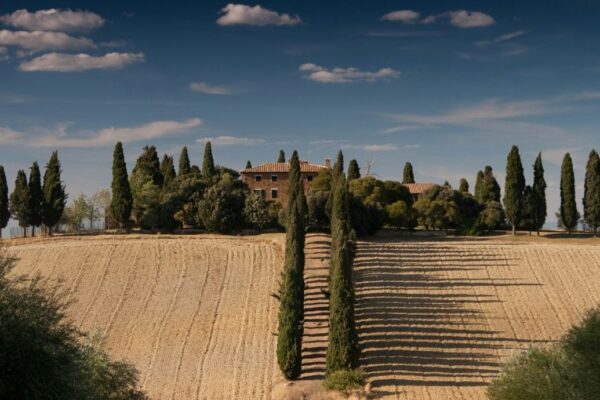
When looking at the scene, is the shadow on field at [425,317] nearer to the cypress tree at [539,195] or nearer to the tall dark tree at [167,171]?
the cypress tree at [539,195]

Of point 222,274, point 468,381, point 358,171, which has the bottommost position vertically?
point 468,381

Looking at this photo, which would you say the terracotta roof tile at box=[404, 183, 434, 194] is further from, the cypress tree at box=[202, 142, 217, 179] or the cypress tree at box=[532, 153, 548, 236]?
the cypress tree at box=[202, 142, 217, 179]

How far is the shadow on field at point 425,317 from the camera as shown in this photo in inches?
1480

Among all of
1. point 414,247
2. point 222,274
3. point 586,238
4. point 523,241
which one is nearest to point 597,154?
point 586,238

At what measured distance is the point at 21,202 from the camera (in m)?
70.9

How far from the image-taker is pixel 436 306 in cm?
4706

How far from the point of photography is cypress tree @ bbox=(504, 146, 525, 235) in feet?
248

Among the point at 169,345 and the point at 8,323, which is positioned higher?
the point at 8,323

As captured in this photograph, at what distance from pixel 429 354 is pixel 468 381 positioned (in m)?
3.57

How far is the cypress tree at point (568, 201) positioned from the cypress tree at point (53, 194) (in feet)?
176

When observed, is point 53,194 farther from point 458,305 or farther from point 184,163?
point 458,305

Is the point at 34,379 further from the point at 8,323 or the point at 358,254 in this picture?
the point at 358,254

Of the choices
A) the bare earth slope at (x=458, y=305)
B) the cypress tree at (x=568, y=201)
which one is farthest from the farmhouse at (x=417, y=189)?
the bare earth slope at (x=458, y=305)

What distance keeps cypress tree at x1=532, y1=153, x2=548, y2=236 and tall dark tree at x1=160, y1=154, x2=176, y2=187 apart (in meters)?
41.8
